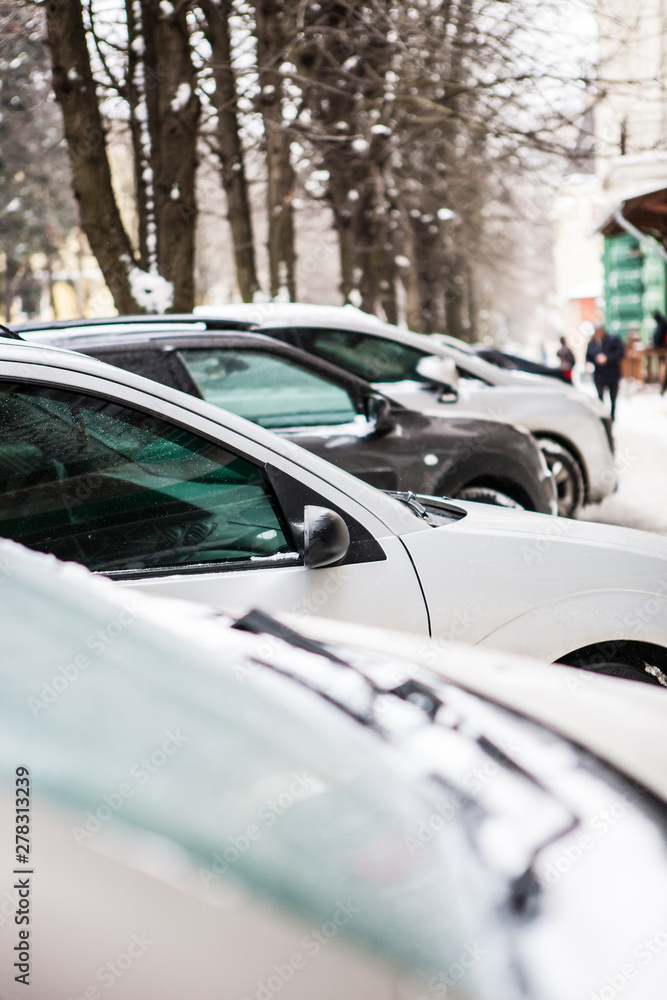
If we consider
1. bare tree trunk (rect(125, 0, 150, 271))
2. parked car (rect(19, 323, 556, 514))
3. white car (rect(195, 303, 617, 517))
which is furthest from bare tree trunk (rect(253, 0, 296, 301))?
parked car (rect(19, 323, 556, 514))

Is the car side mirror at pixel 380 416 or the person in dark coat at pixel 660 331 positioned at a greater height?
the car side mirror at pixel 380 416

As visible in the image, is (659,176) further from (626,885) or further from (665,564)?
(626,885)

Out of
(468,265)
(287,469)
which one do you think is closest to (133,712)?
(287,469)

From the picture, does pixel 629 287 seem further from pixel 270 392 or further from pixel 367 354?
pixel 270 392

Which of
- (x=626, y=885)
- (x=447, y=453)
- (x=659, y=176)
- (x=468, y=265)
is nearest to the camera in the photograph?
(x=626, y=885)

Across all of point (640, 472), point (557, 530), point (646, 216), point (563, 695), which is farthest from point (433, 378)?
point (646, 216)

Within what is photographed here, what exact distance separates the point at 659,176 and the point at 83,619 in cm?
2679

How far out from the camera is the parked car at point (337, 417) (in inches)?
221

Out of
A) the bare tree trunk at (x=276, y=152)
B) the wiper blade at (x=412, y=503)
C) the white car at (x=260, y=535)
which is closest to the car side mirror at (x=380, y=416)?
the wiper blade at (x=412, y=503)

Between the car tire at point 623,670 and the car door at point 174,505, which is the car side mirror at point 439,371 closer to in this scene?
the car tire at point 623,670

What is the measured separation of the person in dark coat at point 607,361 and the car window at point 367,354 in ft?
32.7

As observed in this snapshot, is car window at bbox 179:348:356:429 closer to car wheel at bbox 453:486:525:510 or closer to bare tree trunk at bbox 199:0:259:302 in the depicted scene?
car wheel at bbox 453:486:525:510

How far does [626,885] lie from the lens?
1.22 metres

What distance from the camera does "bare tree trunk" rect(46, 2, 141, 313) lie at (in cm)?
939
